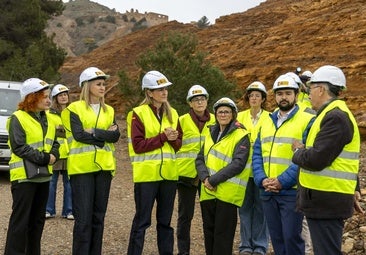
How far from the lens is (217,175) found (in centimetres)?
520

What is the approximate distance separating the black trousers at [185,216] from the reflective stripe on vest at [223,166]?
868mm

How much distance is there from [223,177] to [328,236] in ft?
4.55

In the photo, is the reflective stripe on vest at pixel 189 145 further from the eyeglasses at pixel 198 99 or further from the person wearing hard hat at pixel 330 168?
the person wearing hard hat at pixel 330 168

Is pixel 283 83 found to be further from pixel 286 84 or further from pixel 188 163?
pixel 188 163

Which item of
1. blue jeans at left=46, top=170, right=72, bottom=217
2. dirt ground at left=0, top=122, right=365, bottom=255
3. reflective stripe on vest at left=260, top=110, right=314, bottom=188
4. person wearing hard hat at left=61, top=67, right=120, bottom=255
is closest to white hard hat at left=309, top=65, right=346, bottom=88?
reflective stripe on vest at left=260, top=110, right=314, bottom=188

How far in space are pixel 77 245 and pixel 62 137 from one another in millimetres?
1502

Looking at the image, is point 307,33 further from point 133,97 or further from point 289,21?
point 133,97

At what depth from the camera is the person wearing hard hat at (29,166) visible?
16.8 ft

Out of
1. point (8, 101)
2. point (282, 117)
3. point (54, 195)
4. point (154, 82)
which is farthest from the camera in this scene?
point (8, 101)

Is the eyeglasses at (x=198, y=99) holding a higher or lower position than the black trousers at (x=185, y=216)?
higher

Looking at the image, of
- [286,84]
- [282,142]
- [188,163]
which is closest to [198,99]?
[188,163]

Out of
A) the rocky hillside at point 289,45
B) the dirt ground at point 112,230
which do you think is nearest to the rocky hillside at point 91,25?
the rocky hillside at point 289,45

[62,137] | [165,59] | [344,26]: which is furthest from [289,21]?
[62,137]

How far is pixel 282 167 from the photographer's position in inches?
199
